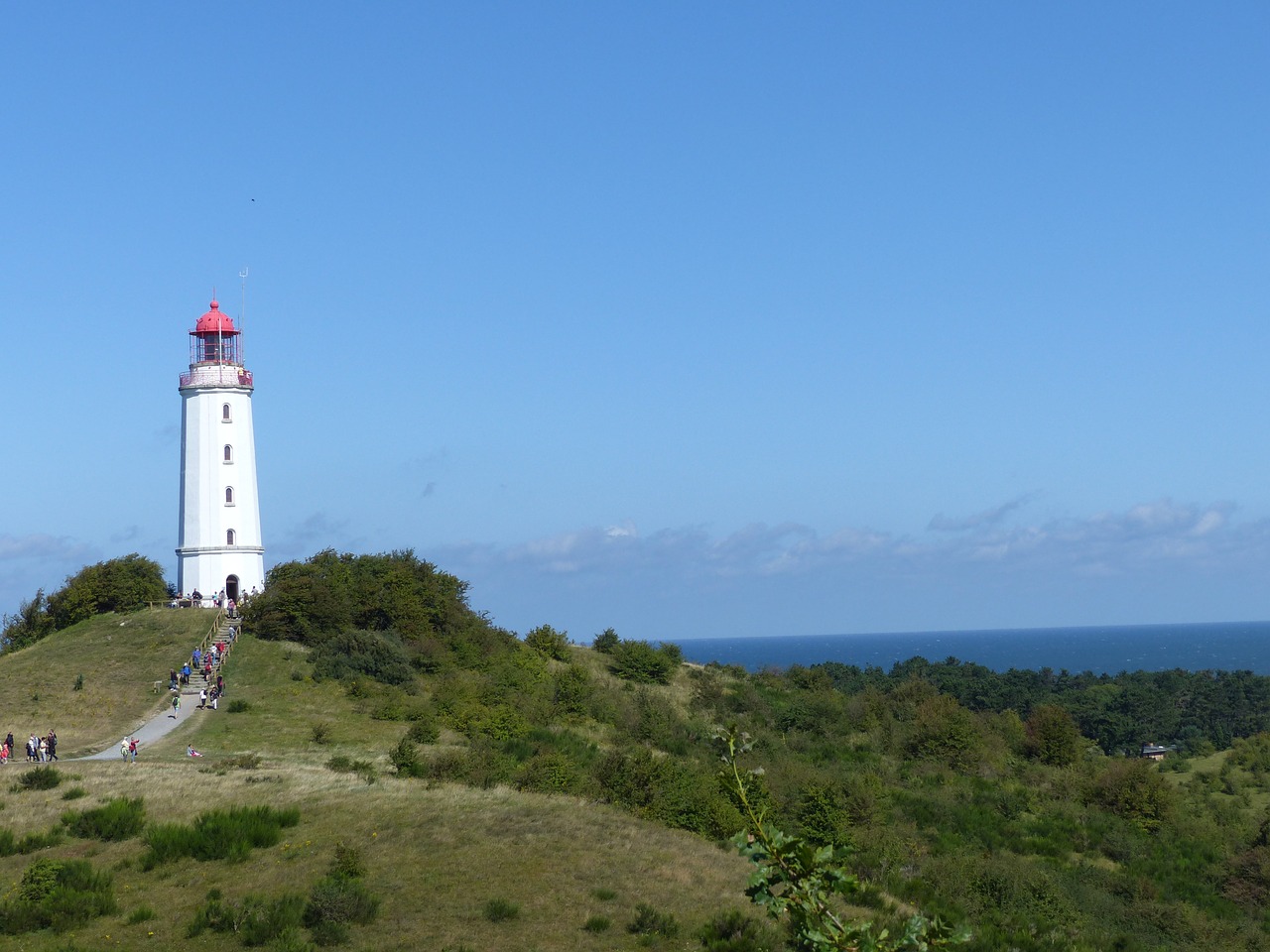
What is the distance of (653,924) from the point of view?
802 inches

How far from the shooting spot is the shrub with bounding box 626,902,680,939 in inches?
794

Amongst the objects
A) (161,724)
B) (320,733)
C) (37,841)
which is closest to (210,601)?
(161,724)

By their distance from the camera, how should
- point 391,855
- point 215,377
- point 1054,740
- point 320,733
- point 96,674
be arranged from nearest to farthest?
point 391,855 < point 320,733 < point 96,674 < point 1054,740 < point 215,377

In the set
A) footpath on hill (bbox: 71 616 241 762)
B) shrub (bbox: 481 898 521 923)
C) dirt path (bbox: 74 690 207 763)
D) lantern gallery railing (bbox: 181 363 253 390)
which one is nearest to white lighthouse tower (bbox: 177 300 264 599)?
lantern gallery railing (bbox: 181 363 253 390)

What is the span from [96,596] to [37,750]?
25.2 metres

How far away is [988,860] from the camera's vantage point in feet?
103

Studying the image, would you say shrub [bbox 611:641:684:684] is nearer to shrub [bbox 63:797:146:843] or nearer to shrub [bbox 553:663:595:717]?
shrub [bbox 553:663:595:717]

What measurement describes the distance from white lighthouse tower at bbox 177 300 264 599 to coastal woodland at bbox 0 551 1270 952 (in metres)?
2.28

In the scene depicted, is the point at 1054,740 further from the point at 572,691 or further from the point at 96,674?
the point at 96,674

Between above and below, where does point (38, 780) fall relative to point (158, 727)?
below

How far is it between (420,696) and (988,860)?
23.5 metres

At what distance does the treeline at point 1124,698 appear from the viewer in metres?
75.5

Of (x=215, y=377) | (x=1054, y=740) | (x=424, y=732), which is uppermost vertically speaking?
(x=215, y=377)

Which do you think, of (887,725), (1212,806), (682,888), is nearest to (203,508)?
(887,725)
